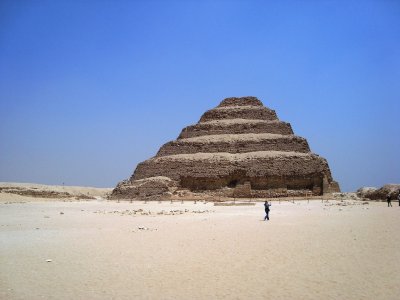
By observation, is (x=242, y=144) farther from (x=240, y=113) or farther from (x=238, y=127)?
(x=240, y=113)

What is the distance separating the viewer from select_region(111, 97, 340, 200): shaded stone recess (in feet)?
154

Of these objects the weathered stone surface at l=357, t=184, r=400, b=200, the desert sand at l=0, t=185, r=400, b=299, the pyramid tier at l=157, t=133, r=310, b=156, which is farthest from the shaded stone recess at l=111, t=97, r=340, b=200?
the desert sand at l=0, t=185, r=400, b=299

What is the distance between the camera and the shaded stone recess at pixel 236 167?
46.9 meters

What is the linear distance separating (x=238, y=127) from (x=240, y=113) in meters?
3.71

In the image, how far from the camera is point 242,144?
50781 mm

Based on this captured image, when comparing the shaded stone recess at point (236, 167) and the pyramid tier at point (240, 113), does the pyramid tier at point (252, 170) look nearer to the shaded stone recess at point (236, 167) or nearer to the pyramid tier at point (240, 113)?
the shaded stone recess at point (236, 167)

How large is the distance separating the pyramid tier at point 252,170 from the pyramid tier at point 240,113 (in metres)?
8.38

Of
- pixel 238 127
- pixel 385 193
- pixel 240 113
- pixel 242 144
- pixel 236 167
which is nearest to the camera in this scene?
pixel 385 193

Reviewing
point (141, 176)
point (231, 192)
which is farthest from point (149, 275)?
point (141, 176)

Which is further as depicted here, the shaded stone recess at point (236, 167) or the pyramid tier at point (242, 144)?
the pyramid tier at point (242, 144)

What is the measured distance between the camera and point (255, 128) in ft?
176

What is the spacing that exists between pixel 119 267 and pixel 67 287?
1861 millimetres

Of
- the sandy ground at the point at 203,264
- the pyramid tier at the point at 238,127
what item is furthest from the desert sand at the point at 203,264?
the pyramid tier at the point at 238,127

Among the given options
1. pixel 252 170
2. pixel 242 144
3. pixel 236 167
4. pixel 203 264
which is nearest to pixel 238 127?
pixel 242 144
